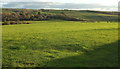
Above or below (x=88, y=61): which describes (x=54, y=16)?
above

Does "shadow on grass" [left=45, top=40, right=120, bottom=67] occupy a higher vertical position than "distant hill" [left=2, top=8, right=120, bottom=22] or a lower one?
lower

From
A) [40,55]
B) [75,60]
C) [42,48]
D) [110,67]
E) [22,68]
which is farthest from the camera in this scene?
[42,48]

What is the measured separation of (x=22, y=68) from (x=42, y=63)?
1.89 metres

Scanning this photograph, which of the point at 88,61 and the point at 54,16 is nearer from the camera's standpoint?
the point at 88,61

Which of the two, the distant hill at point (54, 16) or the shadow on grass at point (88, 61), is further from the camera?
the distant hill at point (54, 16)

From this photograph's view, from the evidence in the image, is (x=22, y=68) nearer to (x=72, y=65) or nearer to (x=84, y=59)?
(x=72, y=65)

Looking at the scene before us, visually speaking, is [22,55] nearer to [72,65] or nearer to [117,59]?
[72,65]

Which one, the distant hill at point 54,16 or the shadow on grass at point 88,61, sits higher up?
the distant hill at point 54,16

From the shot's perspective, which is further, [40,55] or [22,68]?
[40,55]

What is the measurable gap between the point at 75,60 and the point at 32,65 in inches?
164

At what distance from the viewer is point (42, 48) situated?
17.7m

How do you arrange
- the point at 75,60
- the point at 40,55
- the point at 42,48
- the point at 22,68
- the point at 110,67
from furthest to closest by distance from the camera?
1. the point at 42,48
2. the point at 40,55
3. the point at 75,60
4. the point at 22,68
5. the point at 110,67

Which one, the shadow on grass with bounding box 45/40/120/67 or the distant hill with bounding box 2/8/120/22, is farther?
the distant hill with bounding box 2/8/120/22

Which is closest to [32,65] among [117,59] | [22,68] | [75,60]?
[22,68]
